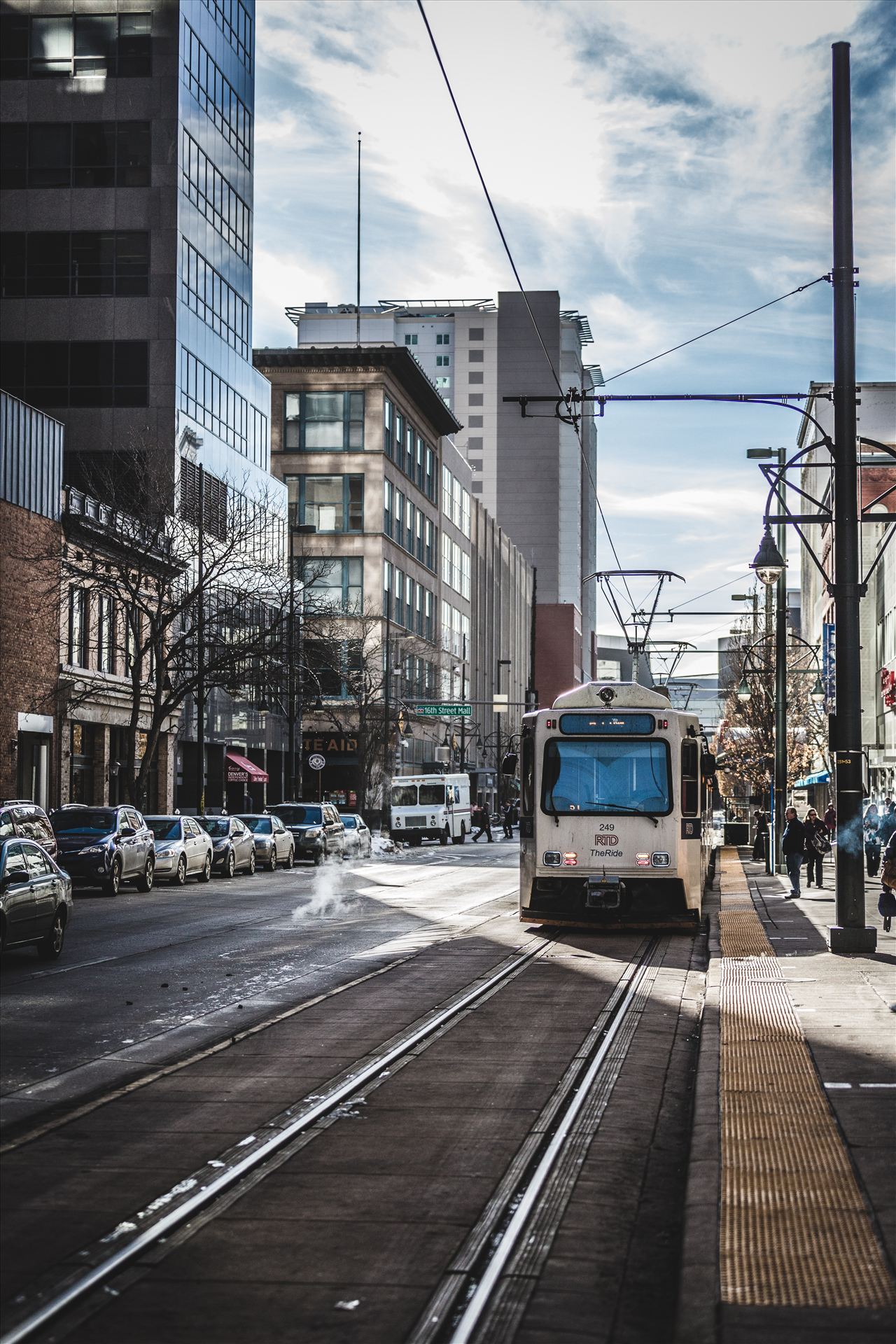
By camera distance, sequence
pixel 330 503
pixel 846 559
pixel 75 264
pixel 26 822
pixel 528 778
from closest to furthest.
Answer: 1. pixel 846 559
2. pixel 528 778
3. pixel 26 822
4. pixel 75 264
5. pixel 330 503

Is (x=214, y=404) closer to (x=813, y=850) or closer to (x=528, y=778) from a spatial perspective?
(x=813, y=850)

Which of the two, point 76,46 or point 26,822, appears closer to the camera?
point 26,822

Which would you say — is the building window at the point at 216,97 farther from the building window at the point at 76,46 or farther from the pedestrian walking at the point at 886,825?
the pedestrian walking at the point at 886,825

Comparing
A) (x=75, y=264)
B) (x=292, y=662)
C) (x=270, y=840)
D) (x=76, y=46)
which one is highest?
(x=76, y=46)

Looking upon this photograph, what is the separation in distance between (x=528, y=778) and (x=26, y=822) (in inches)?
294

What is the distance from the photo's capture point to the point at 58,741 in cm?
4706

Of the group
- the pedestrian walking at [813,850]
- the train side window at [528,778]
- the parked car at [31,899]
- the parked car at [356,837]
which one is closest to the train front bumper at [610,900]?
the train side window at [528,778]

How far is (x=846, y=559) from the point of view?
1866cm

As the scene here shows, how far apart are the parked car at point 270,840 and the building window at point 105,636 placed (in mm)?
7162

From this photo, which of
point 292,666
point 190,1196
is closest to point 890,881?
point 190,1196

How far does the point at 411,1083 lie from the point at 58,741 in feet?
124

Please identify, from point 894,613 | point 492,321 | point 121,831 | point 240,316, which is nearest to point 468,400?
point 492,321

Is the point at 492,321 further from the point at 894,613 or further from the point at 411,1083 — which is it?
the point at 411,1083

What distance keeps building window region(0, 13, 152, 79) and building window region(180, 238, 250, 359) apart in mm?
6646
